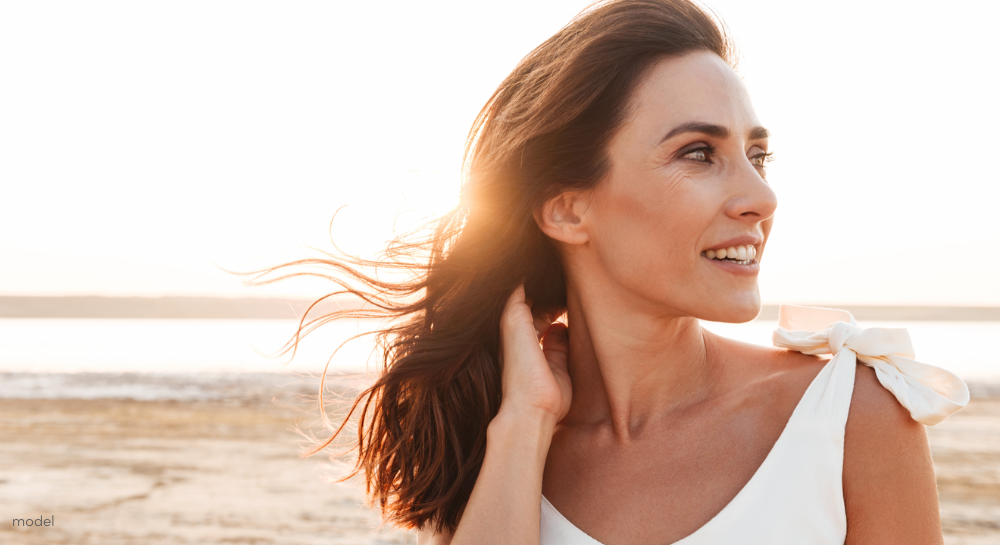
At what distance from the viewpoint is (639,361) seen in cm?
254

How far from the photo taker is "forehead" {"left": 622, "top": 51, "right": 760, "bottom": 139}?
222cm

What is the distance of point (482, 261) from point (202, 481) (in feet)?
19.9

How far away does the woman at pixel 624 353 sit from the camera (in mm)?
1923

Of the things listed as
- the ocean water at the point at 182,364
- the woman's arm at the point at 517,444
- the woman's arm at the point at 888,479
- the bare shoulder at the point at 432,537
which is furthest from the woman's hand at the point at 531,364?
the ocean water at the point at 182,364

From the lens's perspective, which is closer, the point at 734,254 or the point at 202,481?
the point at 734,254

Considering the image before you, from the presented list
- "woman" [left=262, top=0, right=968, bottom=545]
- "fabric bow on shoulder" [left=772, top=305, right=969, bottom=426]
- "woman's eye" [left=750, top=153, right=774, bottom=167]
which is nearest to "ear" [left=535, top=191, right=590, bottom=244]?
"woman" [left=262, top=0, right=968, bottom=545]

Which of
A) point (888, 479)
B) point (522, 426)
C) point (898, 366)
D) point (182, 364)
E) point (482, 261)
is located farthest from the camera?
point (182, 364)

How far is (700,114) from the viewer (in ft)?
7.23

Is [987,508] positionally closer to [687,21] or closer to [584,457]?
[584,457]

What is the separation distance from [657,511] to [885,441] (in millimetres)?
683

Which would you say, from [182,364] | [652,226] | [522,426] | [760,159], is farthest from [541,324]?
[182,364]

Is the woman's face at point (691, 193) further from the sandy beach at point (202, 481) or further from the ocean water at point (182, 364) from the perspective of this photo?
the ocean water at point (182, 364)

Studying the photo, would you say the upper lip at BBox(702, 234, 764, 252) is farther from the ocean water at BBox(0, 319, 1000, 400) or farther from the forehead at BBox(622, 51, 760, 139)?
the ocean water at BBox(0, 319, 1000, 400)

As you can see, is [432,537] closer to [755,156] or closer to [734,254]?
[734,254]
